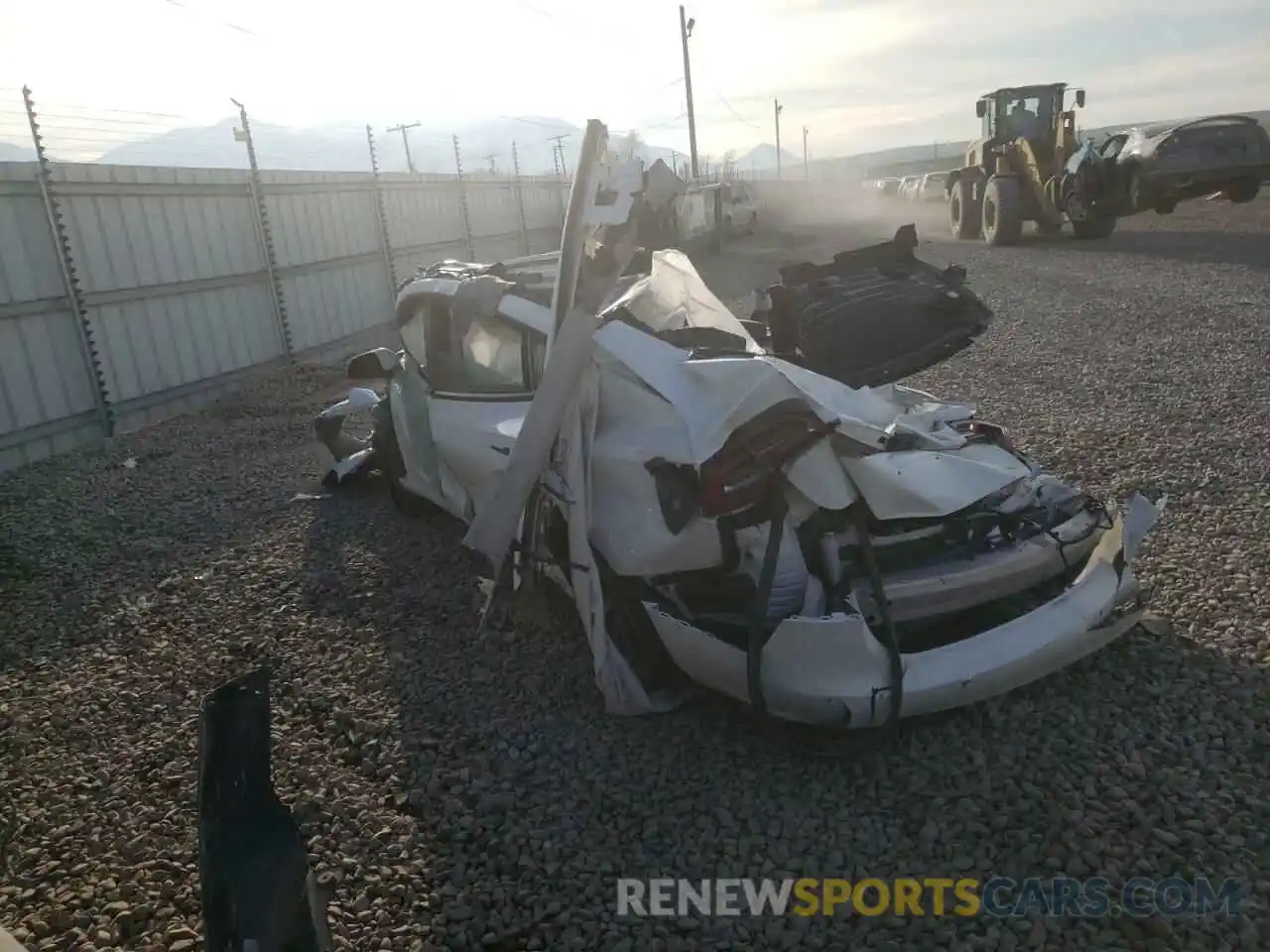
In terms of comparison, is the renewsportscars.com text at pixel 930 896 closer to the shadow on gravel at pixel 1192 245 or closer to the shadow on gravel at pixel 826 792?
the shadow on gravel at pixel 826 792

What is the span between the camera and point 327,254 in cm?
1222

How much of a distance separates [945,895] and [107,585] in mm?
4799

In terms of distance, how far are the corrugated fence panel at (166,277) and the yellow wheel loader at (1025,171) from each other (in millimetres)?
13279

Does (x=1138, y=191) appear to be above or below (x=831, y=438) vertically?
above

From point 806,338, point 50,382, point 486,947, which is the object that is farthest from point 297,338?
point 486,947

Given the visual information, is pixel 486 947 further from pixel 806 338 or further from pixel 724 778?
pixel 806 338

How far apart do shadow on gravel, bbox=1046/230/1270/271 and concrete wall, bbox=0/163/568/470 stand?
1212 centimetres

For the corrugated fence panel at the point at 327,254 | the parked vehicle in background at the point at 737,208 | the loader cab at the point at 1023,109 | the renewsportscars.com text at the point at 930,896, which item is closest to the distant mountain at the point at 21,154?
the corrugated fence panel at the point at 327,254

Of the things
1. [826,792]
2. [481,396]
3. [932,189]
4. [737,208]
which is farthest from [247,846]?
[932,189]

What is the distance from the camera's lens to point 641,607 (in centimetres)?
318

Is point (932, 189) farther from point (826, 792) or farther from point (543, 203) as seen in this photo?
point (826, 792)

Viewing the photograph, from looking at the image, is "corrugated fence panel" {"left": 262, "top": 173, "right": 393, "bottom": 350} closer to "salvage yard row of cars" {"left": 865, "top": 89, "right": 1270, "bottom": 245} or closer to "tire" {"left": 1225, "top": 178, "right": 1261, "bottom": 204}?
"salvage yard row of cars" {"left": 865, "top": 89, "right": 1270, "bottom": 245}

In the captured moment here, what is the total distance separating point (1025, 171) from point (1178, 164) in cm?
296

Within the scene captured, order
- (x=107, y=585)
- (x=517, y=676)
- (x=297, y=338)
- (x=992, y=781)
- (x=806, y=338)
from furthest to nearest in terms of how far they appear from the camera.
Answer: (x=297, y=338) < (x=107, y=585) < (x=806, y=338) < (x=517, y=676) < (x=992, y=781)
